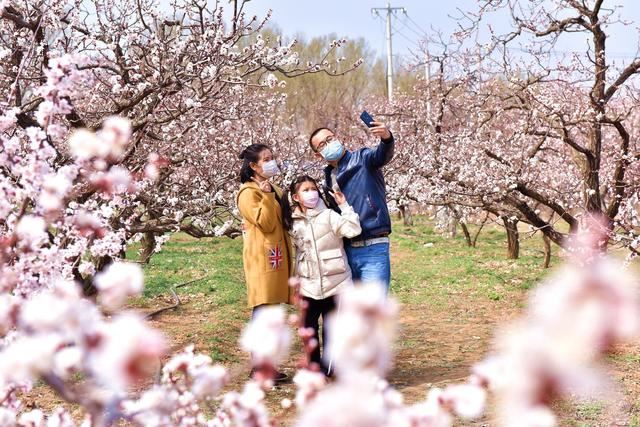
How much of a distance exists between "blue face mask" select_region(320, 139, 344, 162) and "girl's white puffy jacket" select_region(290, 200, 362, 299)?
33 centimetres

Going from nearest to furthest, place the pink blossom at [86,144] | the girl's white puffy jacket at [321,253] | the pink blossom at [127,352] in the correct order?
1. the pink blossom at [127,352]
2. the pink blossom at [86,144]
3. the girl's white puffy jacket at [321,253]

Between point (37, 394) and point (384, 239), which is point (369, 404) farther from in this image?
point (37, 394)

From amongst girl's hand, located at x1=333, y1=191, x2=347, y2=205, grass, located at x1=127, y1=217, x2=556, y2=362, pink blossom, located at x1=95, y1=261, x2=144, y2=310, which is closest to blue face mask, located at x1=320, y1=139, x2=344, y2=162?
girl's hand, located at x1=333, y1=191, x2=347, y2=205

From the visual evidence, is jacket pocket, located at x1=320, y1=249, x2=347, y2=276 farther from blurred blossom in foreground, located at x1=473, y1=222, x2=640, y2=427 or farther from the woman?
blurred blossom in foreground, located at x1=473, y1=222, x2=640, y2=427

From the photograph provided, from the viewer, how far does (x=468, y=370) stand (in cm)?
566

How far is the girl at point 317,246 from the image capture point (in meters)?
4.70

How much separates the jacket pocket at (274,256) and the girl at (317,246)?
0.11 metres

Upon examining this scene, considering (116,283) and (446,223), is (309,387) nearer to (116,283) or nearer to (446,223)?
(116,283)

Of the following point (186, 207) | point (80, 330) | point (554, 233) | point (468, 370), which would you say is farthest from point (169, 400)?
point (554, 233)

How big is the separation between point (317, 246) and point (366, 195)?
491mm

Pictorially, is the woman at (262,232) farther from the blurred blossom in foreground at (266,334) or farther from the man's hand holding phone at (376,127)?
the blurred blossom in foreground at (266,334)

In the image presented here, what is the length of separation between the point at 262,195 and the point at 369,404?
408cm

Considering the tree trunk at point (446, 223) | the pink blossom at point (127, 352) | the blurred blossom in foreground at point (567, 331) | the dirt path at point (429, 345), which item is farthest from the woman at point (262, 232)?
the tree trunk at point (446, 223)

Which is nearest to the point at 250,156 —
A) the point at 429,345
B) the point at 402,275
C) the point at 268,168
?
the point at 268,168
